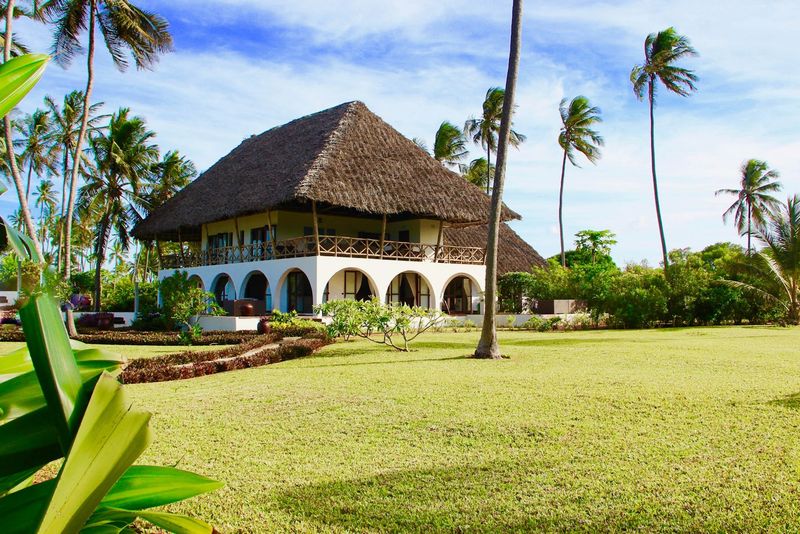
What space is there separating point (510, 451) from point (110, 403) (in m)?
3.74

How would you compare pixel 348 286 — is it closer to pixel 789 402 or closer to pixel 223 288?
pixel 223 288

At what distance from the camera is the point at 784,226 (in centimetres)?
1903

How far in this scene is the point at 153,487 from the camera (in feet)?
2.24

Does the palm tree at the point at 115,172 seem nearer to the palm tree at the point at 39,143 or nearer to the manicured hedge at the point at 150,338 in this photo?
the palm tree at the point at 39,143

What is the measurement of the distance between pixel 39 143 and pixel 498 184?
91.5 feet

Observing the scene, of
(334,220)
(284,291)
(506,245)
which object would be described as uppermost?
(334,220)

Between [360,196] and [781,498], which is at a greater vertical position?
[360,196]

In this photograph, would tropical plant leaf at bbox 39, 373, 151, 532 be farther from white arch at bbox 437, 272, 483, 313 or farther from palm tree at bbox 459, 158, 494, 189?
palm tree at bbox 459, 158, 494, 189

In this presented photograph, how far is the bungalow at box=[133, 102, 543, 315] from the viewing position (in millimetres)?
18250

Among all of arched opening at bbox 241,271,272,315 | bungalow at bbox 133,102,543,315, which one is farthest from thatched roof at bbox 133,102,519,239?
arched opening at bbox 241,271,272,315

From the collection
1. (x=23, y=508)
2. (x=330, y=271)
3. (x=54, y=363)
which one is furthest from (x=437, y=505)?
(x=330, y=271)

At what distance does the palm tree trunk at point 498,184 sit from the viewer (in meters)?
9.59

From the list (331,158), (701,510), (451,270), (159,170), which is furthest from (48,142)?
(701,510)

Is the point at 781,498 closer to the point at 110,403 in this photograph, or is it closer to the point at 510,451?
the point at 510,451
